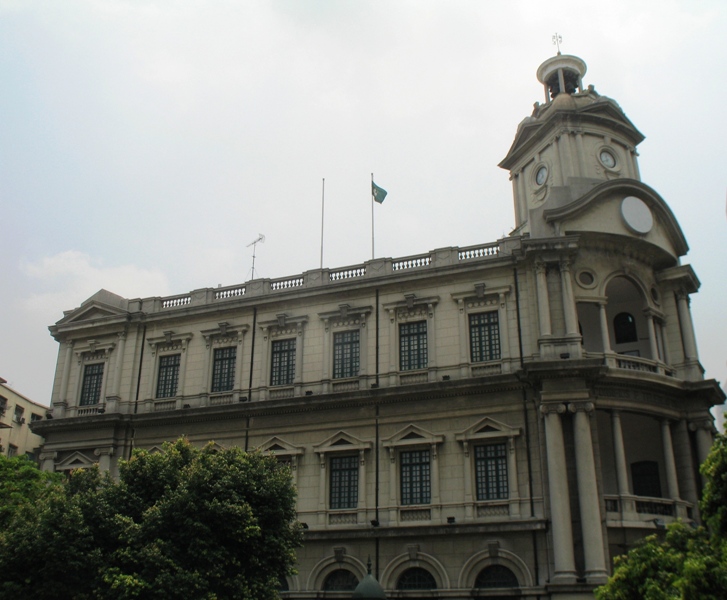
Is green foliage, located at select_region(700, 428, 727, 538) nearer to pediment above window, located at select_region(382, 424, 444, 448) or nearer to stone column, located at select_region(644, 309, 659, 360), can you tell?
pediment above window, located at select_region(382, 424, 444, 448)

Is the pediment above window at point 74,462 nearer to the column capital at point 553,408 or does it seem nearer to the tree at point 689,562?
the column capital at point 553,408

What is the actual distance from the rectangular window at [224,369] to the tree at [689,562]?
18.9 m

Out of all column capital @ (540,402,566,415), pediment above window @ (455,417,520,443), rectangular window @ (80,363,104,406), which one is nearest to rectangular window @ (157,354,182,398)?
rectangular window @ (80,363,104,406)

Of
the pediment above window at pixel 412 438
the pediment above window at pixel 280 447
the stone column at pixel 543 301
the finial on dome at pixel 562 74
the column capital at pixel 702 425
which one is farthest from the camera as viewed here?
the finial on dome at pixel 562 74

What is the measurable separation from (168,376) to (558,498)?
1804 centimetres

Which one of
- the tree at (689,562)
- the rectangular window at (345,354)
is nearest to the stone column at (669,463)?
the tree at (689,562)

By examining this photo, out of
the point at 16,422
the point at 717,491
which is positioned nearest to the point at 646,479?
the point at 717,491

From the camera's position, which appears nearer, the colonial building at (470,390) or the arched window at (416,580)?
the colonial building at (470,390)

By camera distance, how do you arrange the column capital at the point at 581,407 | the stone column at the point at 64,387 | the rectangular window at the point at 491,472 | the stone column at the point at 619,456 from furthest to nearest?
1. the stone column at the point at 64,387
2. the rectangular window at the point at 491,472
3. the stone column at the point at 619,456
4. the column capital at the point at 581,407

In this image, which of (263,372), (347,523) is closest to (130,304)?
(263,372)

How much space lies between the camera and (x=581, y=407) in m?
27.9

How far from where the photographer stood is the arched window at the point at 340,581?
29.5m

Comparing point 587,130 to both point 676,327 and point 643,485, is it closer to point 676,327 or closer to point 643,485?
point 676,327

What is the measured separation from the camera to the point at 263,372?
34.1 m
